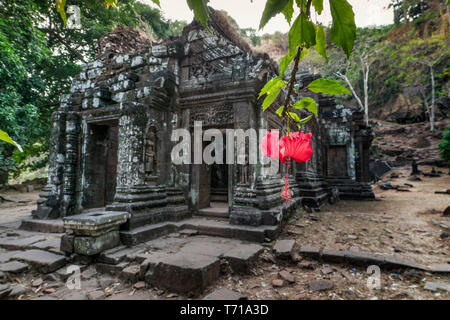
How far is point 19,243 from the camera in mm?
4219

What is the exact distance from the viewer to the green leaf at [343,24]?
2.38 feet

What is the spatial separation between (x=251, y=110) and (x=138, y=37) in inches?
213

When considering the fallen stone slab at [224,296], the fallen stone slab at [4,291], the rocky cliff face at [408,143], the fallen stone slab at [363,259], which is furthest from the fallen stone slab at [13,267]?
the rocky cliff face at [408,143]

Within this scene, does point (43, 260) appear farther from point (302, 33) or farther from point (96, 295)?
point (302, 33)

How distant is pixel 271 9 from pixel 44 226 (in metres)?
6.42

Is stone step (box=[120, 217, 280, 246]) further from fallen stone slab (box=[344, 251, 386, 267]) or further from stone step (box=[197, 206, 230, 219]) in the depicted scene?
fallen stone slab (box=[344, 251, 386, 267])

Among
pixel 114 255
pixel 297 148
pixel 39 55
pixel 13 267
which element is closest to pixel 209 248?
pixel 114 255

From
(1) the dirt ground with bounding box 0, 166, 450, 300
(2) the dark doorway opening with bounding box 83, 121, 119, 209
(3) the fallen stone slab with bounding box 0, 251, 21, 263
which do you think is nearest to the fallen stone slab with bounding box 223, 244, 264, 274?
(1) the dirt ground with bounding box 0, 166, 450, 300

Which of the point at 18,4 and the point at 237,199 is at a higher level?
the point at 18,4

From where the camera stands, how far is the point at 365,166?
439 inches

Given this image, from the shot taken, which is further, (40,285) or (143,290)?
(40,285)

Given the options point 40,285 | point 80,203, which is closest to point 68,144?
point 80,203

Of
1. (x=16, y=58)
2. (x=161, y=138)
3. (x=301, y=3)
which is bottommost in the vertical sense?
(x=301, y=3)
